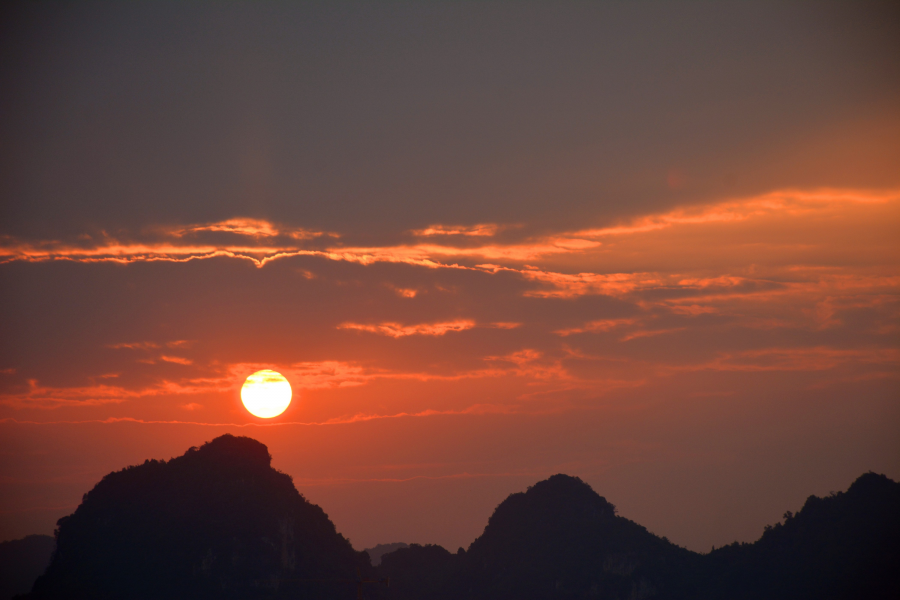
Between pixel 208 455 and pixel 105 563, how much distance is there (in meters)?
19.5

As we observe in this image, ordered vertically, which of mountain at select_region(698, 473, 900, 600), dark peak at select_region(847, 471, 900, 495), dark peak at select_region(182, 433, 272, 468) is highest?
dark peak at select_region(182, 433, 272, 468)

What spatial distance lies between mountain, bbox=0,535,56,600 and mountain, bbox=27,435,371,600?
6975 centimetres

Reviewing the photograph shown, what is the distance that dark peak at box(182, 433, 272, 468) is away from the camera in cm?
10962

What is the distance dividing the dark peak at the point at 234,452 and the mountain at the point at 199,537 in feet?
0.47

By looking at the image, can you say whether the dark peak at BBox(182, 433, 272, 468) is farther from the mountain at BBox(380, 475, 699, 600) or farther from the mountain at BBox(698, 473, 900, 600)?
the mountain at BBox(698, 473, 900, 600)

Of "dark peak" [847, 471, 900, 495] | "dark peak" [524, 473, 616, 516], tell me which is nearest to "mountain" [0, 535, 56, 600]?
"dark peak" [524, 473, 616, 516]

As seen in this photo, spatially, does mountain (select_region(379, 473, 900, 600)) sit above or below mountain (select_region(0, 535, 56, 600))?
below

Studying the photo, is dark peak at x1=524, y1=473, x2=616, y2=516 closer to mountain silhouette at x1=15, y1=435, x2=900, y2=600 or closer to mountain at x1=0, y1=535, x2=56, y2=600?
mountain silhouette at x1=15, y1=435, x2=900, y2=600

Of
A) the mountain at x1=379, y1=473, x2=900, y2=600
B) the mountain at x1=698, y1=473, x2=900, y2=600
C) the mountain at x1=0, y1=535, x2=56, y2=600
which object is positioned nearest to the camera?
the mountain at x1=698, y1=473, x2=900, y2=600

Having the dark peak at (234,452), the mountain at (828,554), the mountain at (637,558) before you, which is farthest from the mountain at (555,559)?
the dark peak at (234,452)

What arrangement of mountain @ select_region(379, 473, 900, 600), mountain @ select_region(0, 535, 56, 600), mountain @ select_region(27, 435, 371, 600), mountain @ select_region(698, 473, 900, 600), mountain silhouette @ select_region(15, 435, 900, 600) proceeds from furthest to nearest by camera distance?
mountain @ select_region(0, 535, 56, 600)
mountain @ select_region(379, 473, 900, 600)
mountain @ select_region(698, 473, 900, 600)
mountain silhouette @ select_region(15, 435, 900, 600)
mountain @ select_region(27, 435, 371, 600)

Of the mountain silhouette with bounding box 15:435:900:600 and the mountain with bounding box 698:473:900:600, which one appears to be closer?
the mountain silhouette with bounding box 15:435:900:600

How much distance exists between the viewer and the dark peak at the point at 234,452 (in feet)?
360

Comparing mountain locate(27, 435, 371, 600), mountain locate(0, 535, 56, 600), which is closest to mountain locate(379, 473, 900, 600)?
mountain locate(27, 435, 371, 600)
